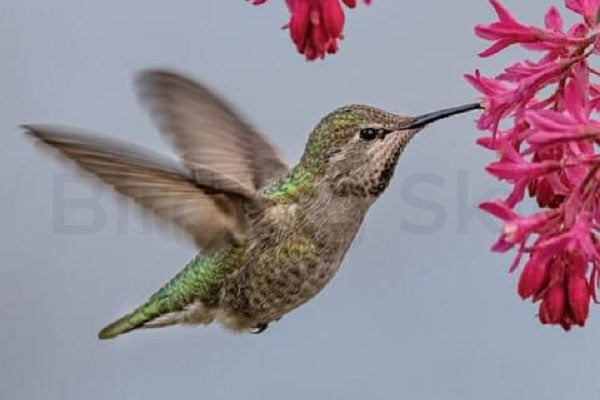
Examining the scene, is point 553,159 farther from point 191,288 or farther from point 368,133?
point 191,288

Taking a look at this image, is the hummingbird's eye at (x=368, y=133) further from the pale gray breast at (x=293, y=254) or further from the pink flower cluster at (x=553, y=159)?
the pink flower cluster at (x=553, y=159)

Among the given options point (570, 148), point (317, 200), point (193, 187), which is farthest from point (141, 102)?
point (570, 148)

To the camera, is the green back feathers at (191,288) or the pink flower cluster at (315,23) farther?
the green back feathers at (191,288)

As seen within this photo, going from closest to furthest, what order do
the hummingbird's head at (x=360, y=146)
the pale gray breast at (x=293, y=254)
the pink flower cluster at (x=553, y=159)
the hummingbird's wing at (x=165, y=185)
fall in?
the pink flower cluster at (x=553, y=159)
the hummingbird's wing at (x=165, y=185)
the hummingbird's head at (x=360, y=146)
the pale gray breast at (x=293, y=254)

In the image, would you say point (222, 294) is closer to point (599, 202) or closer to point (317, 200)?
point (317, 200)

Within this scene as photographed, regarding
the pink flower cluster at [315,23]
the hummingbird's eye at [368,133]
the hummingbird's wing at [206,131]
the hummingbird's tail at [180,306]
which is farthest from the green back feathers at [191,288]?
the pink flower cluster at [315,23]

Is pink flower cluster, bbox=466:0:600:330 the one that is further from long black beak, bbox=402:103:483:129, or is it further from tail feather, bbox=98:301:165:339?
tail feather, bbox=98:301:165:339

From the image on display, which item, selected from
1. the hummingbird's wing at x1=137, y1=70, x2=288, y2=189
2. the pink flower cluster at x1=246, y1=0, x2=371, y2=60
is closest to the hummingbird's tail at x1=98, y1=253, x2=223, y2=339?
the hummingbird's wing at x1=137, y1=70, x2=288, y2=189
